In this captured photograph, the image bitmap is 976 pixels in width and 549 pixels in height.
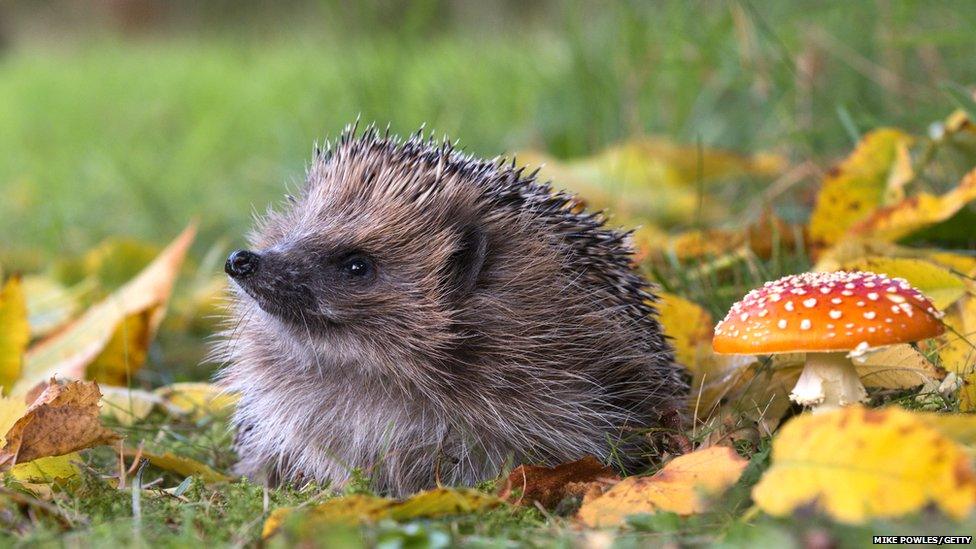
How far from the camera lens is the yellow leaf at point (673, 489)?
8.33ft

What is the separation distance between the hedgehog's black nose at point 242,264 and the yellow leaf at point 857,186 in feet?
8.14

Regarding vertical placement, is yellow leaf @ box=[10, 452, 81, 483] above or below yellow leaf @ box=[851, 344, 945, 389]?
above

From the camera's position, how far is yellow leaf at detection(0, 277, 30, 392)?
13.0 ft

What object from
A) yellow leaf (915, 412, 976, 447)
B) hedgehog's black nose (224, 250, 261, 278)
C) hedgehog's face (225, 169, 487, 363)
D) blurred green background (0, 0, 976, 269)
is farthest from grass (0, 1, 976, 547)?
hedgehog's black nose (224, 250, 261, 278)

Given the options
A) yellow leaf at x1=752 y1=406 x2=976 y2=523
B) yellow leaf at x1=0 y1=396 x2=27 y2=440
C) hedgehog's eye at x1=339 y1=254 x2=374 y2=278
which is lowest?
yellow leaf at x1=752 y1=406 x2=976 y2=523

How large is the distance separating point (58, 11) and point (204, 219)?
2121cm

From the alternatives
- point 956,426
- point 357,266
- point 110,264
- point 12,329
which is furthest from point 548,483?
point 110,264

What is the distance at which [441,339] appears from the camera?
128 inches

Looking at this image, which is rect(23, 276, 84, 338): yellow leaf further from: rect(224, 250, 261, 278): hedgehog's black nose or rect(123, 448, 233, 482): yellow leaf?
rect(224, 250, 261, 278): hedgehog's black nose

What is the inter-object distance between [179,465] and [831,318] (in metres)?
1.95

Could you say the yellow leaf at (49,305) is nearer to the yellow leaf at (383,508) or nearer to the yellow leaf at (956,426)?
the yellow leaf at (383,508)

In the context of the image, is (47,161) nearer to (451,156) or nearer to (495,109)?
(495,109)

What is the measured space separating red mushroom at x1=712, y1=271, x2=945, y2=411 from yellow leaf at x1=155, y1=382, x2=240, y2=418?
7.20ft

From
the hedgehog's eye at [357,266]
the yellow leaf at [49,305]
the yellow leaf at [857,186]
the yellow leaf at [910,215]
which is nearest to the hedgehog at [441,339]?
the hedgehog's eye at [357,266]
